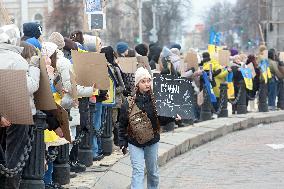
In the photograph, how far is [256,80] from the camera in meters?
21.9

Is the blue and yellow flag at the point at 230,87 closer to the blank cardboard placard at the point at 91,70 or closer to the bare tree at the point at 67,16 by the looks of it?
the blank cardboard placard at the point at 91,70

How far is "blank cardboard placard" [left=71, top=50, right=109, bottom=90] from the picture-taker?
10867 millimetres

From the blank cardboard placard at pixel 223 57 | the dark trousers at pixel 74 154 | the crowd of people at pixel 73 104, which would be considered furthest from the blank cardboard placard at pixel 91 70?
the blank cardboard placard at pixel 223 57

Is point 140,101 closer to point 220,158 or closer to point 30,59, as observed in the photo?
point 30,59

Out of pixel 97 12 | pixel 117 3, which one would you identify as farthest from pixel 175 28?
pixel 97 12

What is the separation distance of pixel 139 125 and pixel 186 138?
5.60 m

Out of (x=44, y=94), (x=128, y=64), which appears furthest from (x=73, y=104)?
(x=128, y=64)

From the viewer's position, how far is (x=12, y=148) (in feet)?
25.9

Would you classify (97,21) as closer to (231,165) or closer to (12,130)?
(231,165)

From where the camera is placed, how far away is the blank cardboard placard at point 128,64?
1432cm

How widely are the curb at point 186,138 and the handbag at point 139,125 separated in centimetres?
92

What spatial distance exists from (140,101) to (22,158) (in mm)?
1679

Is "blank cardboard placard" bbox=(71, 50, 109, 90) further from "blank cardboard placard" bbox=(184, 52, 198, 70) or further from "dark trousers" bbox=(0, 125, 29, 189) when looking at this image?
"blank cardboard placard" bbox=(184, 52, 198, 70)

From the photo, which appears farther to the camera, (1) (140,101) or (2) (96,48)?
(2) (96,48)
